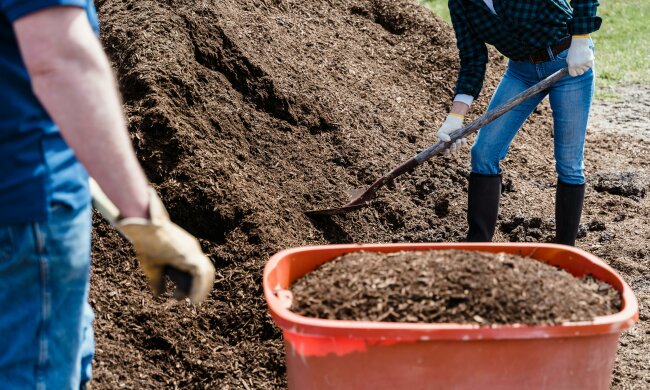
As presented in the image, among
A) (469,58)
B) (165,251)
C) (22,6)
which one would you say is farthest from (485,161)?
(22,6)

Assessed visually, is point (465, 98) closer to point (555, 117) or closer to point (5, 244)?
point (555, 117)

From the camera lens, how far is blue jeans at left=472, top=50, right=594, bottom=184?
338cm

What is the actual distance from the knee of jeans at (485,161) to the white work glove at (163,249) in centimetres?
230

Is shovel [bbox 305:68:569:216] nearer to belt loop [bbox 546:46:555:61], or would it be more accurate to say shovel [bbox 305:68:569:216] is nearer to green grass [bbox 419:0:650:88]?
belt loop [bbox 546:46:555:61]

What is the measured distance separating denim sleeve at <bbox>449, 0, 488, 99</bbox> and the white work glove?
2.25 m

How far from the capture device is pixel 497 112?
11.4ft

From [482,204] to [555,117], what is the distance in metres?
0.57

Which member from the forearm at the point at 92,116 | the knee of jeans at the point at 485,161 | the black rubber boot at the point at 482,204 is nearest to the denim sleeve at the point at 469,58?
the knee of jeans at the point at 485,161

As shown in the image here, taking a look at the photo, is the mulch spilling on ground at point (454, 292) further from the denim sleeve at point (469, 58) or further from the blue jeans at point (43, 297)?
the denim sleeve at point (469, 58)

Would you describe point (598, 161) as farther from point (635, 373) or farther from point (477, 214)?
point (635, 373)

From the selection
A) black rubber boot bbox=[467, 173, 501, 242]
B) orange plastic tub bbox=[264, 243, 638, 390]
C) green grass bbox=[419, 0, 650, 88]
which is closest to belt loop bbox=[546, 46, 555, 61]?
black rubber boot bbox=[467, 173, 501, 242]

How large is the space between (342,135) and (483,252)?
7.56 ft

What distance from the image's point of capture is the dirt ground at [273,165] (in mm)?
3041

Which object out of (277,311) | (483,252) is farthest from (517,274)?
(277,311)
